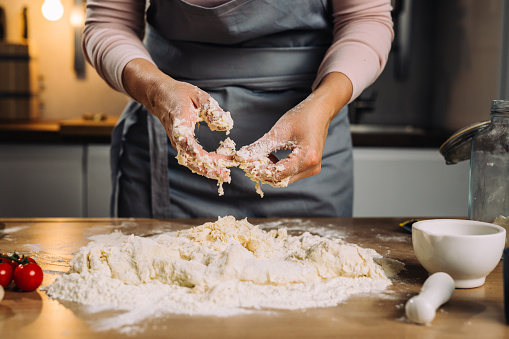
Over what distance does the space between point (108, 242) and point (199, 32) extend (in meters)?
0.52

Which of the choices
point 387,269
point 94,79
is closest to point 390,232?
point 387,269

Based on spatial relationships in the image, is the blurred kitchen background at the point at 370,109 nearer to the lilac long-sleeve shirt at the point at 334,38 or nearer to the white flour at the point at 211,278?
the lilac long-sleeve shirt at the point at 334,38

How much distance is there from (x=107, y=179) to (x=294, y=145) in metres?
1.41

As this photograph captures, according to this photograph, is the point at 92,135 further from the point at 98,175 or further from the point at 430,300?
the point at 430,300

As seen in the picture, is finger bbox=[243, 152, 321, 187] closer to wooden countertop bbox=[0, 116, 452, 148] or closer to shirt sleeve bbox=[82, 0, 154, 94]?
shirt sleeve bbox=[82, 0, 154, 94]

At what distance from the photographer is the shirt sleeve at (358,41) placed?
113 cm

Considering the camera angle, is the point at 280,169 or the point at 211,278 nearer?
the point at 211,278

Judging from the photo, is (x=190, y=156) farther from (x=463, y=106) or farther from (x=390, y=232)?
(x=463, y=106)

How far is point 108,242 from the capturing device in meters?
0.97

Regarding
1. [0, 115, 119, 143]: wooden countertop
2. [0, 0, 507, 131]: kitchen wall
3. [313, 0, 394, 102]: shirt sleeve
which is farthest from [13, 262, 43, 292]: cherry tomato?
[0, 0, 507, 131]: kitchen wall

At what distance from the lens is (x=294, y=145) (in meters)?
0.90

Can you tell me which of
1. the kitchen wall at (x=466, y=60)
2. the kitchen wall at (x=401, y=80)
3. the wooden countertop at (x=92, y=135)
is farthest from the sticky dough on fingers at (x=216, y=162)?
the kitchen wall at (x=401, y=80)

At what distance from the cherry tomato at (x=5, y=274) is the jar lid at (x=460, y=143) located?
752 mm

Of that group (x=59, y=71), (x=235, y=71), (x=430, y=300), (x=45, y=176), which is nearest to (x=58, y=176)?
(x=45, y=176)
